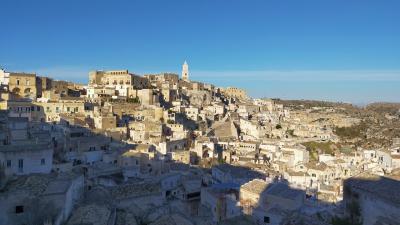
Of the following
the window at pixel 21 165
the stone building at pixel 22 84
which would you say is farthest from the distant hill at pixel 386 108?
the window at pixel 21 165

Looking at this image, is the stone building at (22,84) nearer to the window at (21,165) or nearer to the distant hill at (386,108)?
the window at (21,165)

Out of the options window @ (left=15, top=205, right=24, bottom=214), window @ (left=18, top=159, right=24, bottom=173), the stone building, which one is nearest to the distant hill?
the stone building

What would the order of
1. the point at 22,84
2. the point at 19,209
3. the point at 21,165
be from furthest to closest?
the point at 22,84
the point at 21,165
the point at 19,209

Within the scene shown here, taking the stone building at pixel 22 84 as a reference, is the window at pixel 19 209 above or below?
below

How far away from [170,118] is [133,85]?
12271 mm

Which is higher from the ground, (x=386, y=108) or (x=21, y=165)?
(x=386, y=108)

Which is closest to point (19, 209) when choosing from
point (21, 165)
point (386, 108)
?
point (21, 165)

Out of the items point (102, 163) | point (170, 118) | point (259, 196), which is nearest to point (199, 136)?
point (170, 118)

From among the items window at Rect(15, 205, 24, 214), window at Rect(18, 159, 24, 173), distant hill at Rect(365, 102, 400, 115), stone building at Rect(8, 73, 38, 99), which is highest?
stone building at Rect(8, 73, 38, 99)

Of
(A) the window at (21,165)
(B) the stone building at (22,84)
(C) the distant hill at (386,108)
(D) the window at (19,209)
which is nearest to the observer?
(D) the window at (19,209)

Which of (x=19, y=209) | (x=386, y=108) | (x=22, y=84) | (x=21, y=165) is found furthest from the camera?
(x=386, y=108)

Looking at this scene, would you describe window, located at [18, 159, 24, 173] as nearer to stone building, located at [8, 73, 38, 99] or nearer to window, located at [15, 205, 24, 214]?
window, located at [15, 205, 24, 214]

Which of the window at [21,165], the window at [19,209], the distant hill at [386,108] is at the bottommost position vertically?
the window at [19,209]

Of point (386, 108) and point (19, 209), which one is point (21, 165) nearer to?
point (19, 209)
